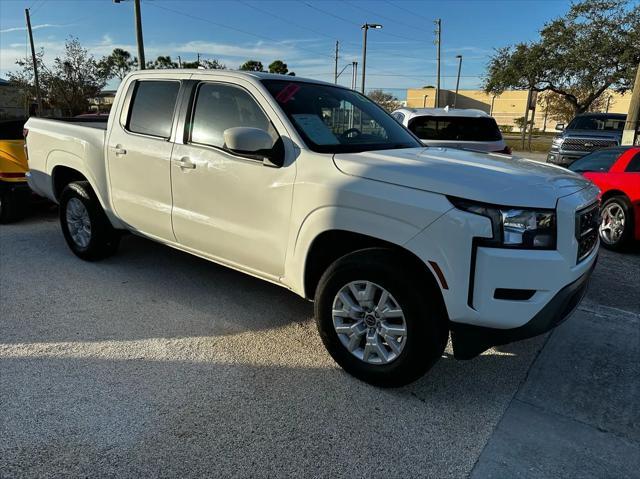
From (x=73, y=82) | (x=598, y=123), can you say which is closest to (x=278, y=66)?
(x=73, y=82)

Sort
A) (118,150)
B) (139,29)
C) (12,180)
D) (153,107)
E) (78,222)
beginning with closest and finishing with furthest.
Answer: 1. (153,107)
2. (118,150)
3. (78,222)
4. (12,180)
5. (139,29)

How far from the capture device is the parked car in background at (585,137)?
1380 cm

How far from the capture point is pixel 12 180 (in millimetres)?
6621

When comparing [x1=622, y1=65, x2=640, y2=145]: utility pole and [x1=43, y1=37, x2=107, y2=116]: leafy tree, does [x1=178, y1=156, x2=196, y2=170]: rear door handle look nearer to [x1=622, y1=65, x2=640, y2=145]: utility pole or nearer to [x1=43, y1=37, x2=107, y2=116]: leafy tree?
[x1=622, y1=65, x2=640, y2=145]: utility pole

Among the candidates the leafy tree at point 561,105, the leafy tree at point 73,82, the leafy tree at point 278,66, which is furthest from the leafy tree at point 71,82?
the leafy tree at point 561,105

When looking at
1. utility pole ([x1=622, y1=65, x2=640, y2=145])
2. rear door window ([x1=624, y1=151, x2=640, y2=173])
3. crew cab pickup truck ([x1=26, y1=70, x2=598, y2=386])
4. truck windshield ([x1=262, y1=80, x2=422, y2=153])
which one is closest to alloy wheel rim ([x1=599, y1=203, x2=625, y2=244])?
rear door window ([x1=624, y1=151, x2=640, y2=173])

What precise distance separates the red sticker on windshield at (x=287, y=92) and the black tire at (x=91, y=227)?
2449 millimetres

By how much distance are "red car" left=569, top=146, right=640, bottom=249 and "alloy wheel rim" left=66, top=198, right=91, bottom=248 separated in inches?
248

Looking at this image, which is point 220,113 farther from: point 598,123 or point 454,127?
point 598,123

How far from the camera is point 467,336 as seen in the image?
2.69 meters

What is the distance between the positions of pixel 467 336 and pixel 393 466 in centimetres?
80

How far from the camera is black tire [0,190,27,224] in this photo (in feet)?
22.0

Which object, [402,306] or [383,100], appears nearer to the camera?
[402,306]

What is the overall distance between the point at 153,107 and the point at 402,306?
290 cm
